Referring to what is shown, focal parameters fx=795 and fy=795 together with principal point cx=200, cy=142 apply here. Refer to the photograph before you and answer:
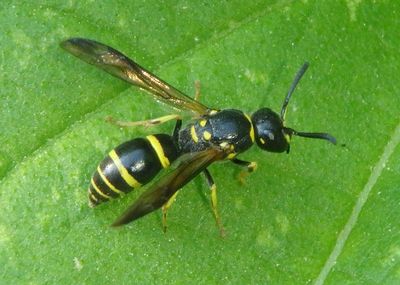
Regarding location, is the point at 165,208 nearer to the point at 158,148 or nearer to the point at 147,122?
the point at 158,148

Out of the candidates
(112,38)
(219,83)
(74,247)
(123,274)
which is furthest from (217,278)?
(112,38)

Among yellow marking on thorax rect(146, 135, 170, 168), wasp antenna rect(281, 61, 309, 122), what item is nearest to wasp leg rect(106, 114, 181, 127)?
yellow marking on thorax rect(146, 135, 170, 168)

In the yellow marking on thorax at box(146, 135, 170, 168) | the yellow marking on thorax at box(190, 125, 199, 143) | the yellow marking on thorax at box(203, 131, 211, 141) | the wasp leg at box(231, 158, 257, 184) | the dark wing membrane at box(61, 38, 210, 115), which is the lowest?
the wasp leg at box(231, 158, 257, 184)

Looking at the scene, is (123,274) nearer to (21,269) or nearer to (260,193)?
(21,269)

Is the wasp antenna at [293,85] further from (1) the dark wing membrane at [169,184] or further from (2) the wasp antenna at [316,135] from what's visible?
(1) the dark wing membrane at [169,184]

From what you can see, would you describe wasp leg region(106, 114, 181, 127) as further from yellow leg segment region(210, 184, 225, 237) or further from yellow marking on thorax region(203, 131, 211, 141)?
yellow leg segment region(210, 184, 225, 237)

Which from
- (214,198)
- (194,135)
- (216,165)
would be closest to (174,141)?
(194,135)

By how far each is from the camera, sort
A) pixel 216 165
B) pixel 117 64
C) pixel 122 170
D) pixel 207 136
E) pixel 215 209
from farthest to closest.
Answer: pixel 216 165, pixel 207 136, pixel 215 209, pixel 117 64, pixel 122 170
